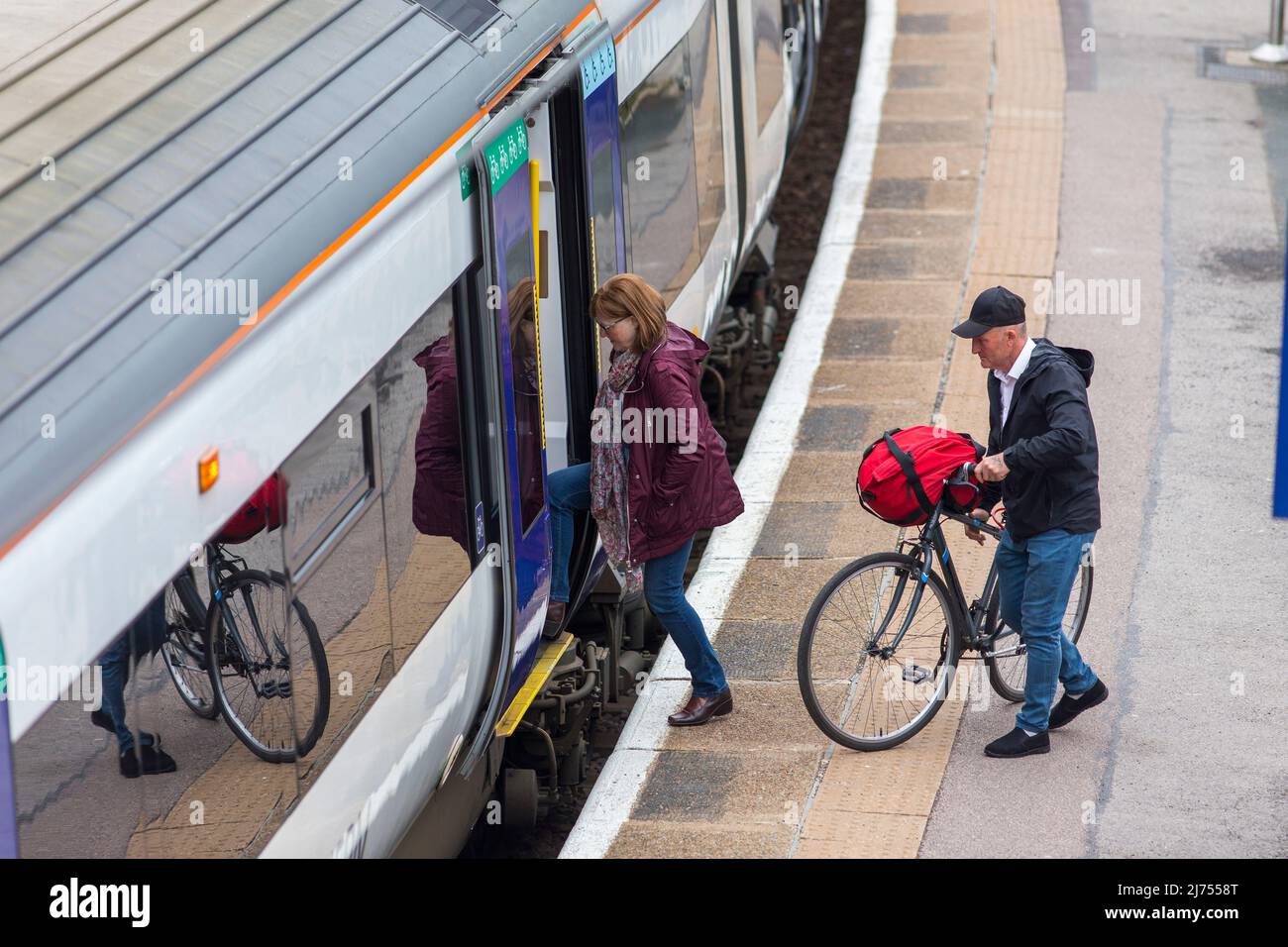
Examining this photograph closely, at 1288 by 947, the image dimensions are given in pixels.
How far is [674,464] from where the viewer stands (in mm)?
5812

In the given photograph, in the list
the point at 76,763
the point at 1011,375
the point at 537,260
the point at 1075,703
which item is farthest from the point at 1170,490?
the point at 76,763

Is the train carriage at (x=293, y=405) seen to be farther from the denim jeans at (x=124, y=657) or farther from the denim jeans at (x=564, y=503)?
the denim jeans at (x=564, y=503)

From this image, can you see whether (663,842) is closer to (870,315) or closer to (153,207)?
(153,207)

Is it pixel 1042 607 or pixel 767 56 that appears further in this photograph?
pixel 767 56

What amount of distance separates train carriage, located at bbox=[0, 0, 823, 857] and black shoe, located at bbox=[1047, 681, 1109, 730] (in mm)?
1692

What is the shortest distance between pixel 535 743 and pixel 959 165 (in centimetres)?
724

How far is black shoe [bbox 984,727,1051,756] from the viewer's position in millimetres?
6105

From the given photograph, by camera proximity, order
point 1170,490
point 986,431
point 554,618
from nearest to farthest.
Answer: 1. point 554,618
2. point 1170,490
3. point 986,431

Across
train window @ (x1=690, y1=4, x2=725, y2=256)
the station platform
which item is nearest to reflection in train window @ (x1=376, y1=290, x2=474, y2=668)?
the station platform

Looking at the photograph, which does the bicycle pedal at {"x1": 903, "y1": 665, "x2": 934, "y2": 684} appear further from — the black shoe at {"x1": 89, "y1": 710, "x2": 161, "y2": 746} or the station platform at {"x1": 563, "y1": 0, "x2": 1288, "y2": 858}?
the black shoe at {"x1": 89, "y1": 710, "x2": 161, "y2": 746}

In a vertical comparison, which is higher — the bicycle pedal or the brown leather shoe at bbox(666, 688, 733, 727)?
the bicycle pedal

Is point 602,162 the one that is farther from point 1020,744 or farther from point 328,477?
point 1020,744

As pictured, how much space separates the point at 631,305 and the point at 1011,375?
1.25 metres
